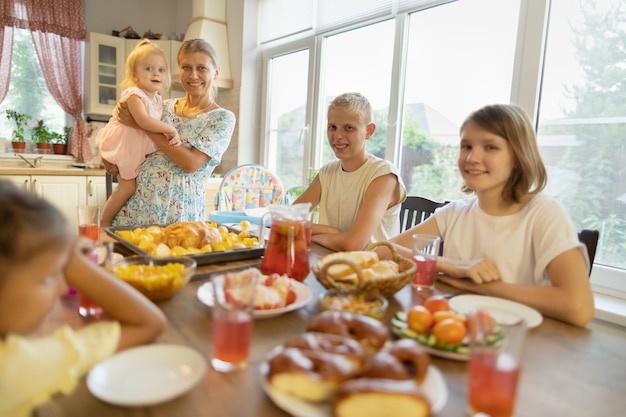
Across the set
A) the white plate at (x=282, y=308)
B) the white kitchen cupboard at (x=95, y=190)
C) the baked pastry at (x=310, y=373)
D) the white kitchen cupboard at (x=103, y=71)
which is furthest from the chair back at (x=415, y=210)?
the white kitchen cupboard at (x=103, y=71)

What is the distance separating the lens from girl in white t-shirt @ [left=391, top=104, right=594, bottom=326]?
46.0 inches

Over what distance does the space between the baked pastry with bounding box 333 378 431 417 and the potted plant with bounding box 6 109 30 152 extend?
485 centimetres

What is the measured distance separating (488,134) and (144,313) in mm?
1152

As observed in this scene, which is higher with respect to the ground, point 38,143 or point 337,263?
point 38,143

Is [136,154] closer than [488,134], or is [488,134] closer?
[488,134]

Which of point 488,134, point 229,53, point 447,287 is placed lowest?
point 447,287

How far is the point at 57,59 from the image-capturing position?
430 cm

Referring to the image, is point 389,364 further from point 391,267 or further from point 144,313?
point 391,267

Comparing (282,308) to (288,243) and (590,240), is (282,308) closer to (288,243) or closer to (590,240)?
(288,243)

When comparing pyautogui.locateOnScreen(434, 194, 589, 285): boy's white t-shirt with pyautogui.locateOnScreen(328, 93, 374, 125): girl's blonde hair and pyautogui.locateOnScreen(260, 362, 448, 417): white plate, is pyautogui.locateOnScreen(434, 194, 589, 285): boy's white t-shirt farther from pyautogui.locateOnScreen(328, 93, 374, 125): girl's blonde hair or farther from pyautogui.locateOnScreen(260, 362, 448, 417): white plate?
pyautogui.locateOnScreen(260, 362, 448, 417): white plate

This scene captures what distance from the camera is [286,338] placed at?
0.84 m

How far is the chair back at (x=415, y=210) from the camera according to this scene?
2008 mm

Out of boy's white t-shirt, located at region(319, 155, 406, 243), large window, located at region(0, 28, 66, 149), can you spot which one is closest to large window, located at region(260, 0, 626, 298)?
boy's white t-shirt, located at region(319, 155, 406, 243)

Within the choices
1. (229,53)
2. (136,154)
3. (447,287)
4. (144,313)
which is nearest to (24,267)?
(144,313)
